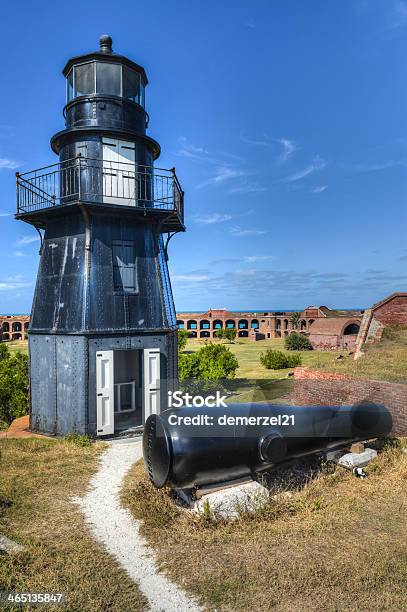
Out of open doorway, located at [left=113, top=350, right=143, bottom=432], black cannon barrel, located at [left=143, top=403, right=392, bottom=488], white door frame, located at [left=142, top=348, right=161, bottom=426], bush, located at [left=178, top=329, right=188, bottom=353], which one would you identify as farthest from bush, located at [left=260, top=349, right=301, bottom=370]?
black cannon barrel, located at [left=143, top=403, right=392, bottom=488]

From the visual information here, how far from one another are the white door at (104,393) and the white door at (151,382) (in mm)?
1029

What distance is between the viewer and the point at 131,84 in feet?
45.1

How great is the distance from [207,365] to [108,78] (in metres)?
13.1

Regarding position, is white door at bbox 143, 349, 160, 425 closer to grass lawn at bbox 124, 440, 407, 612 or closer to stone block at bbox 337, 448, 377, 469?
grass lawn at bbox 124, 440, 407, 612

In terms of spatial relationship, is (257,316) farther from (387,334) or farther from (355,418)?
(355,418)

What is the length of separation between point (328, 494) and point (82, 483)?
483 cm

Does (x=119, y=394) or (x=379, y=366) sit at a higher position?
(x=379, y=366)

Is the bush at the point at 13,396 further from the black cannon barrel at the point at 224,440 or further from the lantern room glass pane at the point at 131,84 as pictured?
the lantern room glass pane at the point at 131,84

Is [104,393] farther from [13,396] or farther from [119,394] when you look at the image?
[13,396]

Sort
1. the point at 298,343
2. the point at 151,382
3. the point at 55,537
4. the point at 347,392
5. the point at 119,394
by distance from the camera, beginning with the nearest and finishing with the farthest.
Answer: the point at 55,537, the point at 347,392, the point at 151,382, the point at 119,394, the point at 298,343

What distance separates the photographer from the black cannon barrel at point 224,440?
22.3 ft

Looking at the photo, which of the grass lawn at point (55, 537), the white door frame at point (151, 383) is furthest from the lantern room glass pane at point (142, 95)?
the grass lawn at point (55, 537)

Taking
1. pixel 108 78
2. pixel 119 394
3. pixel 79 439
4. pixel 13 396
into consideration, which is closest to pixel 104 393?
pixel 79 439

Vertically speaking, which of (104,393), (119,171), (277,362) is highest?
(119,171)
